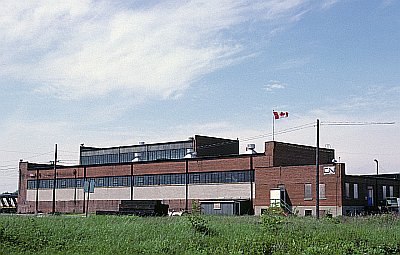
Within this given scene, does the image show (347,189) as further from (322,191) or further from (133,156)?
(133,156)

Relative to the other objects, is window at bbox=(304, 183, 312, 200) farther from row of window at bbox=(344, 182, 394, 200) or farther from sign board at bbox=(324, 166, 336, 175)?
row of window at bbox=(344, 182, 394, 200)

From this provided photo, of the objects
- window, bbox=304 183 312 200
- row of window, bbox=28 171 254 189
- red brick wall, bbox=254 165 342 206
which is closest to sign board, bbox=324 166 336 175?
red brick wall, bbox=254 165 342 206

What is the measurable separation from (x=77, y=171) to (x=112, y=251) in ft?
219

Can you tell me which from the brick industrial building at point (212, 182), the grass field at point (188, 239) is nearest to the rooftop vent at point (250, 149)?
the brick industrial building at point (212, 182)

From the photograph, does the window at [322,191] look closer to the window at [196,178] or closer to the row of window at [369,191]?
the row of window at [369,191]

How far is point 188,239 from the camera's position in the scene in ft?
84.3

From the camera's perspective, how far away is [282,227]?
29.9 m

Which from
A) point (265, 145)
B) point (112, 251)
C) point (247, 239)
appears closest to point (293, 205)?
point (265, 145)

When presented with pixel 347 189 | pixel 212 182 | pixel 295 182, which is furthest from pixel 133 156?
pixel 347 189

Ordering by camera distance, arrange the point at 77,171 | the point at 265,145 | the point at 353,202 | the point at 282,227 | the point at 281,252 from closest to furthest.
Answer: the point at 281,252
the point at 282,227
the point at 353,202
the point at 265,145
the point at 77,171

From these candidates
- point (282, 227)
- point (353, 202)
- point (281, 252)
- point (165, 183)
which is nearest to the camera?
point (281, 252)

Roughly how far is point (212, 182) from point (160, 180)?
8.21 metres

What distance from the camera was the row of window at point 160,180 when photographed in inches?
2798

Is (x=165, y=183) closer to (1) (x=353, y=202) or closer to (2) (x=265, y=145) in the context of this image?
(2) (x=265, y=145)
